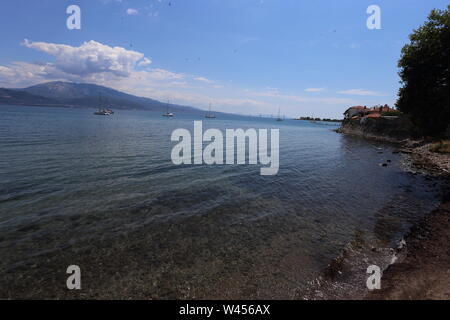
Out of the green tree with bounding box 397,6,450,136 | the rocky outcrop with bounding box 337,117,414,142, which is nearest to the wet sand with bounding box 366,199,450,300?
the green tree with bounding box 397,6,450,136

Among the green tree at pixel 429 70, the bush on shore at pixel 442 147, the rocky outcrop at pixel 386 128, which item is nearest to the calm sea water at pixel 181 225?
the green tree at pixel 429 70

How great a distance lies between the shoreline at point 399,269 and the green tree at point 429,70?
63.6 feet

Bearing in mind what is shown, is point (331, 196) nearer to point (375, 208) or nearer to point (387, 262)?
point (375, 208)

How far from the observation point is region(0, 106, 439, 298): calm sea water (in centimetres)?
695

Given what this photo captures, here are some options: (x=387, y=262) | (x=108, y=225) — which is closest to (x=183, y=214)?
(x=108, y=225)

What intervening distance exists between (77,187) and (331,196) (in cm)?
1852

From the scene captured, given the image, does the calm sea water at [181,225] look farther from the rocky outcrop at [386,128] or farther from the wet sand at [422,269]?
the rocky outcrop at [386,128]

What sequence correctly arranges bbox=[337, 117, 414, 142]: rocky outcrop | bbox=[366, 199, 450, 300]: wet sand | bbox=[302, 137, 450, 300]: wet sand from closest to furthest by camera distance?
1. bbox=[366, 199, 450, 300]: wet sand
2. bbox=[302, 137, 450, 300]: wet sand
3. bbox=[337, 117, 414, 142]: rocky outcrop

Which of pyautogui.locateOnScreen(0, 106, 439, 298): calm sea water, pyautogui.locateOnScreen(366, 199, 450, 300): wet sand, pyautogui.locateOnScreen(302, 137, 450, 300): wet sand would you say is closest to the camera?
pyautogui.locateOnScreen(366, 199, 450, 300): wet sand

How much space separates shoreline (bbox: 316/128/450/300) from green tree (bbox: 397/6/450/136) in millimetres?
19382

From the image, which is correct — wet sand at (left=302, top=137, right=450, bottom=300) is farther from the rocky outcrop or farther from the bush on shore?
the rocky outcrop

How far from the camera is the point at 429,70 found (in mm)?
22281

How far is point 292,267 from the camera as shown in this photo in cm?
780
